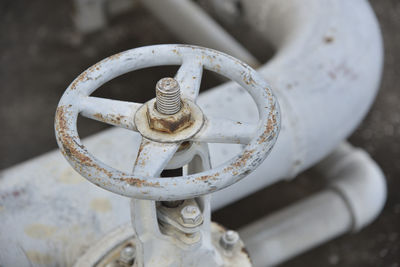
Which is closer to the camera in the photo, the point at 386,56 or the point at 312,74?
the point at 312,74

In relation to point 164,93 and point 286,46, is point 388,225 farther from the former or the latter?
point 164,93

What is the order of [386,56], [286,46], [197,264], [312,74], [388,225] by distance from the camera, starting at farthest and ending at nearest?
[386,56], [388,225], [286,46], [312,74], [197,264]

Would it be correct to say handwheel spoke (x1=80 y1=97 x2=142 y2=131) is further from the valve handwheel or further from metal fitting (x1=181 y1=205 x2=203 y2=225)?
metal fitting (x1=181 y1=205 x2=203 y2=225)

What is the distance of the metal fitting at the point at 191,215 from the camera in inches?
40.0

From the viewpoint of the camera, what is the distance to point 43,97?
8.38ft

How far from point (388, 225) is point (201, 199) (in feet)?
4.57

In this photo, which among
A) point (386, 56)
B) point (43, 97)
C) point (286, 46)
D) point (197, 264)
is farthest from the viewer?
point (386, 56)

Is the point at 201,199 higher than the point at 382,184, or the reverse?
the point at 201,199

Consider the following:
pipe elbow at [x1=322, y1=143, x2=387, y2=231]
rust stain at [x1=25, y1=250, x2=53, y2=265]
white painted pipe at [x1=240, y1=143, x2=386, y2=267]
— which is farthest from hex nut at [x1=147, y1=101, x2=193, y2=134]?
pipe elbow at [x1=322, y1=143, x2=387, y2=231]

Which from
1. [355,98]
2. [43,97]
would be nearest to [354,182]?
[355,98]

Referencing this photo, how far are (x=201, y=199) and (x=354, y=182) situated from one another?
0.94 m

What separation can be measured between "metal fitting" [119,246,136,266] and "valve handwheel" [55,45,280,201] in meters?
0.44

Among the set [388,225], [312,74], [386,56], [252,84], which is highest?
[252,84]

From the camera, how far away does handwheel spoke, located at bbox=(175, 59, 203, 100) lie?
0.96 m
